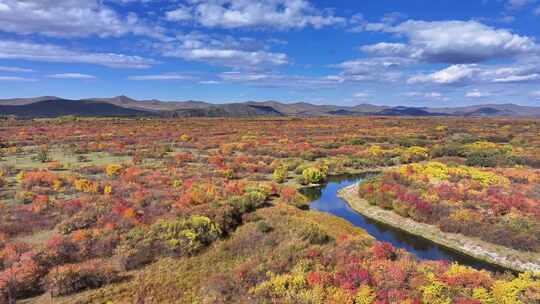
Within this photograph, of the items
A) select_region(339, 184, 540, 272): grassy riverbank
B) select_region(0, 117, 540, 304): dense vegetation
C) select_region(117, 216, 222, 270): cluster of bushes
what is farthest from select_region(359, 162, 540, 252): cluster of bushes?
select_region(117, 216, 222, 270): cluster of bushes

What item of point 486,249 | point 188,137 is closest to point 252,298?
point 486,249

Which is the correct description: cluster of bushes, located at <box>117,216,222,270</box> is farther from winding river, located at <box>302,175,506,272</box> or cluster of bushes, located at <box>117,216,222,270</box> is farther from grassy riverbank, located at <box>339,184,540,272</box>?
grassy riverbank, located at <box>339,184,540,272</box>

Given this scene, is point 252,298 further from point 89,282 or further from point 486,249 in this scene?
point 486,249

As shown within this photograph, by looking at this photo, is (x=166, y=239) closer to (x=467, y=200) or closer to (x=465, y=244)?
(x=465, y=244)

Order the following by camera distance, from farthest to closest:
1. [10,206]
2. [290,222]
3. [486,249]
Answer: [10,206] → [290,222] → [486,249]

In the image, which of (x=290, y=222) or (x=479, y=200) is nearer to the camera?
(x=290, y=222)

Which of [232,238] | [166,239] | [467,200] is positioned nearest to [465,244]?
[467,200]

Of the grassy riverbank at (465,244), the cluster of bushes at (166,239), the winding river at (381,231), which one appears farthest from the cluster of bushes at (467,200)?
the cluster of bushes at (166,239)
